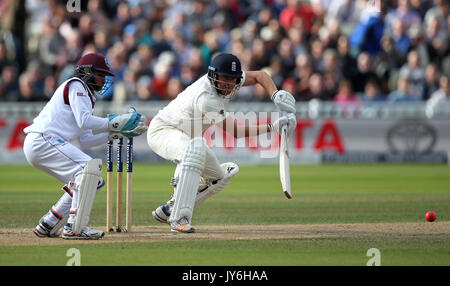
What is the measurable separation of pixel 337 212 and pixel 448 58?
32.3ft

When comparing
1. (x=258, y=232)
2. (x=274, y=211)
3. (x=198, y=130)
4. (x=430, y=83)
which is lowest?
(x=258, y=232)

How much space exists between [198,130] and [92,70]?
4.08 feet

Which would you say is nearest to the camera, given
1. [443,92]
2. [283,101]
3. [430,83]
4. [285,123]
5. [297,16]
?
[285,123]

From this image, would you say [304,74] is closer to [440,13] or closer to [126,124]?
[440,13]

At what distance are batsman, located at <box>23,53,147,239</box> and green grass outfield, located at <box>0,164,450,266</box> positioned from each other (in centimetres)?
34

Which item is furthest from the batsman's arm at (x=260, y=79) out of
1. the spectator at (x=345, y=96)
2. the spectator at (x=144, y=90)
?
the spectator at (x=144, y=90)

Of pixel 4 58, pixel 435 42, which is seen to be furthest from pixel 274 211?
pixel 4 58

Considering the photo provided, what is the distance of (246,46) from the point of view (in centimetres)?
1866

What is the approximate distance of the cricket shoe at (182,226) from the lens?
7.80m

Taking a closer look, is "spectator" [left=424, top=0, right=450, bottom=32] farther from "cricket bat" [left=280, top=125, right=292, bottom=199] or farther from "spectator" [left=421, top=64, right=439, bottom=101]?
"cricket bat" [left=280, top=125, right=292, bottom=199]

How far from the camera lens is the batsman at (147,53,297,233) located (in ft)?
25.5
